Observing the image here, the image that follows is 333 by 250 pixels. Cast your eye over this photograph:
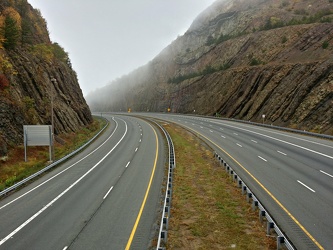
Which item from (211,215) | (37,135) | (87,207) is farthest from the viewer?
(37,135)

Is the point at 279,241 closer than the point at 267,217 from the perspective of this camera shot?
Yes

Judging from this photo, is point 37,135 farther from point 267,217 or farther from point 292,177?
point 267,217

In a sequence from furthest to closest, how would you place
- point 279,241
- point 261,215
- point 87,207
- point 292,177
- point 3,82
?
1. point 3,82
2. point 292,177
3. point 87,207
4. point 261,215
5. point 279,241

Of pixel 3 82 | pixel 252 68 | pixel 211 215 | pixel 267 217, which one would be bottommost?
pixel 211 215

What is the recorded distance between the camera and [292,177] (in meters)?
21.0

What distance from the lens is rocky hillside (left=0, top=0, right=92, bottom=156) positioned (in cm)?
3111

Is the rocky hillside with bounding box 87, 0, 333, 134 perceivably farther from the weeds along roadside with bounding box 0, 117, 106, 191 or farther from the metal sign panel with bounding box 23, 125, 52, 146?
the metal sign panel with bounding box 23, 125, 52, 146

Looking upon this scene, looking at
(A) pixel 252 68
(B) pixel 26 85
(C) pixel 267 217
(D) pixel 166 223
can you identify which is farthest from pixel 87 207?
(A) pixel 252 68

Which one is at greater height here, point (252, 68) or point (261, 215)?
point (252, 68)

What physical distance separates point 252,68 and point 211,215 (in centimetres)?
5616

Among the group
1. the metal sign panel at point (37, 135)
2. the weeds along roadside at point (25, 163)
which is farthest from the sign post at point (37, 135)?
the weeds along roadside at point (25, 163)

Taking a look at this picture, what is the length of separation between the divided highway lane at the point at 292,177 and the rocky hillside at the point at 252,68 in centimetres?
949

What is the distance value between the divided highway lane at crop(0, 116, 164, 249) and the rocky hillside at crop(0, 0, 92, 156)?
7.94 meters

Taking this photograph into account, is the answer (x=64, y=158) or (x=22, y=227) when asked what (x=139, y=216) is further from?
(x=64, y=158)
